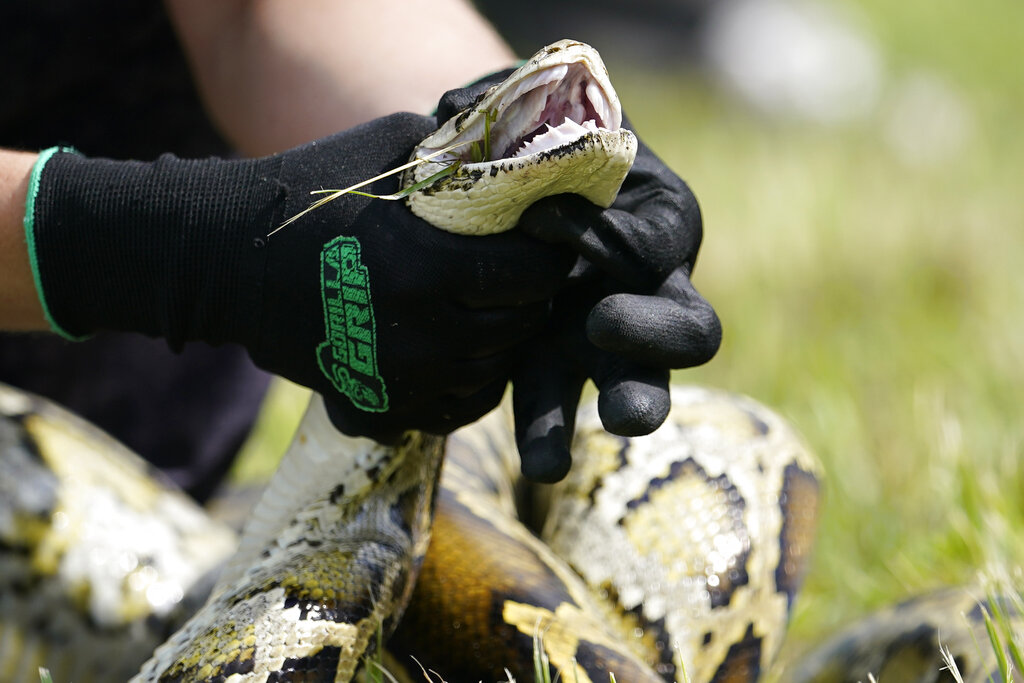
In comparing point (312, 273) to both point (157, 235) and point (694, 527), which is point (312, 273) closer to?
point (157, 235)

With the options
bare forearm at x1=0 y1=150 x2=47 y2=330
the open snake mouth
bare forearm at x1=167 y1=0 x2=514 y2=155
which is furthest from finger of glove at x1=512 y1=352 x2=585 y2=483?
bare forearm at x1=0 y1=150 x2=47 y2=330

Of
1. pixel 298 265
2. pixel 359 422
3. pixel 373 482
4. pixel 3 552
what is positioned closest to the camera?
pixel 298 265

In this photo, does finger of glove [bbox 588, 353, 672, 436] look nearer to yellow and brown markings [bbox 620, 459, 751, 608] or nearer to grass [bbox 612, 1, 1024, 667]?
yellow and brown markings [bbox 620, 459, 751, 608]

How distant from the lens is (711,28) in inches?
448

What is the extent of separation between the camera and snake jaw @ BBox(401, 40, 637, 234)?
1.82 metres

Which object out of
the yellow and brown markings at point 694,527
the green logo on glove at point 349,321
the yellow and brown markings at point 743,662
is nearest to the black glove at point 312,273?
the green logo on glove at point 349,321

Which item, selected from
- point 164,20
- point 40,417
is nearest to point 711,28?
point 164,20

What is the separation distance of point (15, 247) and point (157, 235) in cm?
Result: 32

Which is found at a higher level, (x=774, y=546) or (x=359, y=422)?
(x=359, y=422)

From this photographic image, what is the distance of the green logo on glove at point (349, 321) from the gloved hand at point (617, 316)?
31cm

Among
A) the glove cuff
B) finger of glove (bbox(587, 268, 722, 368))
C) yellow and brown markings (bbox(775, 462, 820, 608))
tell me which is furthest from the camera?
yellow and brown markings (bbox(775, 462, 820, 608))

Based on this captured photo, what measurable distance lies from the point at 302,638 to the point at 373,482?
475 millimetres

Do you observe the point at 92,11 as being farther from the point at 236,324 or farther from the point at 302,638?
the point at 302,638

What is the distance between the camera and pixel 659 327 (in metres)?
1.98
